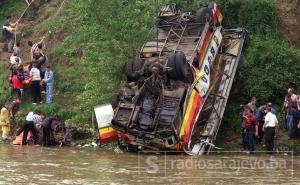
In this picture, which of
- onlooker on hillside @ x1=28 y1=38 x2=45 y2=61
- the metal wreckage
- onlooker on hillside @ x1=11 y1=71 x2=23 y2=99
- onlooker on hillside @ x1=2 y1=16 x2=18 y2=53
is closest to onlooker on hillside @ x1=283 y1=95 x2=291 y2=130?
the metal wreckage

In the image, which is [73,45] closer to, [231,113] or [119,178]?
[231,113]

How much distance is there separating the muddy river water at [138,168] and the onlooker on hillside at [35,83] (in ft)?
14.1

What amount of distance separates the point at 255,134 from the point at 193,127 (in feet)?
6.21

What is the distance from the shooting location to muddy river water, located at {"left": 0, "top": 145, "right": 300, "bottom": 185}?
1305 cm

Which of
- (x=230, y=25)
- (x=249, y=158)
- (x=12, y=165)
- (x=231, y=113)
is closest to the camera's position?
(x=12, y=165)

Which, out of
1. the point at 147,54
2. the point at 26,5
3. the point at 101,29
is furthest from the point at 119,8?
the point at 26,5

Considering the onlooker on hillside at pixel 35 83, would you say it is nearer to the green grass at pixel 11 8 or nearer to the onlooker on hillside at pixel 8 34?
the onlooker on hillside at pixel 8 34

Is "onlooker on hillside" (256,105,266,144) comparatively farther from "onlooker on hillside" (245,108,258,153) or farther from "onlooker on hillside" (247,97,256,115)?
"onlooker on hillside" (245,108,258,153)

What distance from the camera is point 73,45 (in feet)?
81.3

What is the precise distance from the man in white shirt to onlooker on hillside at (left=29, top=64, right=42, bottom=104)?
27.7ft

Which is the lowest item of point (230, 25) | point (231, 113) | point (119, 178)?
point (119, 178)

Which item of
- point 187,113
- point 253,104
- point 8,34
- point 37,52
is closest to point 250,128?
point 253,104

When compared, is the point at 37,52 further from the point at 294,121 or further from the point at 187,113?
the point at 294,121

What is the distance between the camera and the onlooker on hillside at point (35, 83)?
871 inches
